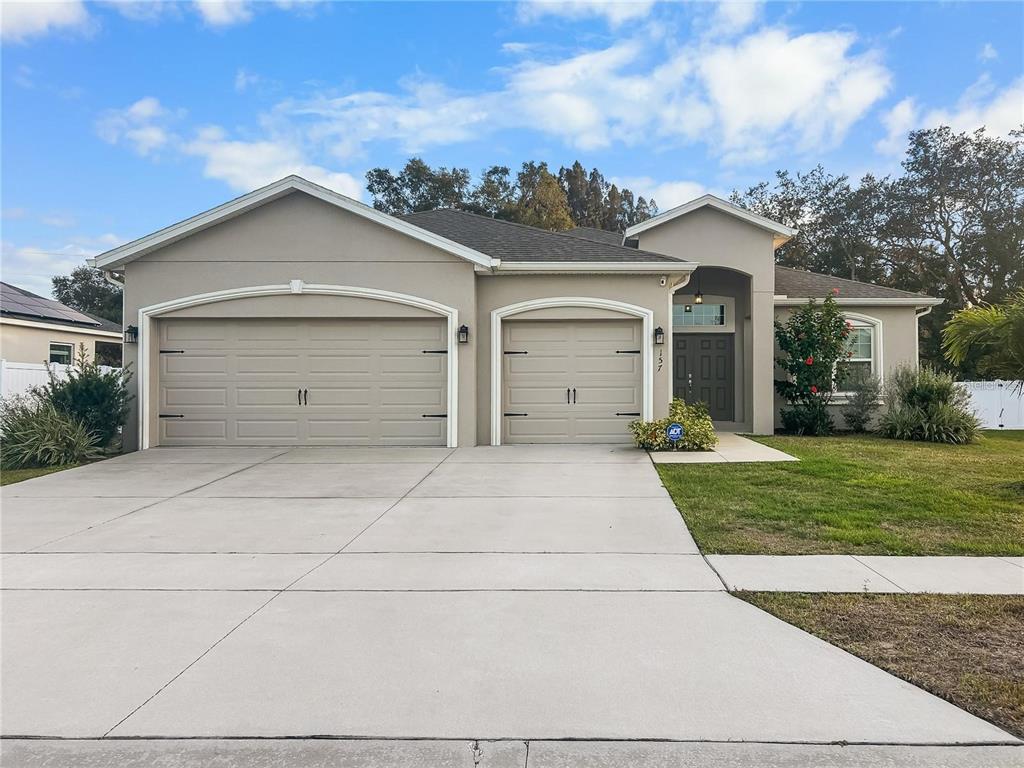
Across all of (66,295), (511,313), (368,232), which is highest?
(66,295)

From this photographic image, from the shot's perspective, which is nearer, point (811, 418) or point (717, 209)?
point (717, 209)

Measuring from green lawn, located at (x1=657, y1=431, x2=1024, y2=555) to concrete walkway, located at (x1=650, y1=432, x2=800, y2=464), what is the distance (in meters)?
0.36

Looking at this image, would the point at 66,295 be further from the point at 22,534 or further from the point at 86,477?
the point at 22,534

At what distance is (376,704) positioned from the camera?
301 centimetres

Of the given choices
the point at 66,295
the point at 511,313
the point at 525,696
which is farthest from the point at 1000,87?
the point at 66,295

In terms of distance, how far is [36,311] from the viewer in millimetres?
19250

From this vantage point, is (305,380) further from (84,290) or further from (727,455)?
(84,290)

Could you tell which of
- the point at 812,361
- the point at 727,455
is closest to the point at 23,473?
the point at 727,455

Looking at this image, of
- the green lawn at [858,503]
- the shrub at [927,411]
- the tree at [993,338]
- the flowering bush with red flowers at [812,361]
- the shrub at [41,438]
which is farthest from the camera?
the flowering bush with red flowers at [812,361]

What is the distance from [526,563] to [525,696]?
2049 millimetres

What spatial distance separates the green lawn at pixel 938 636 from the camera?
10.1 feet

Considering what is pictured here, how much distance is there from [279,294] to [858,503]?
31.3ft

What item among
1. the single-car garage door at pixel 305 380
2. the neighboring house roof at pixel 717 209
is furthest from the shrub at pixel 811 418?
the single-car garage door at pixel 305 380

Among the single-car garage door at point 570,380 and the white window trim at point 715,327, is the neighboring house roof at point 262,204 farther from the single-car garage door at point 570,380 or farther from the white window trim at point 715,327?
the white window trim at point 715,327
